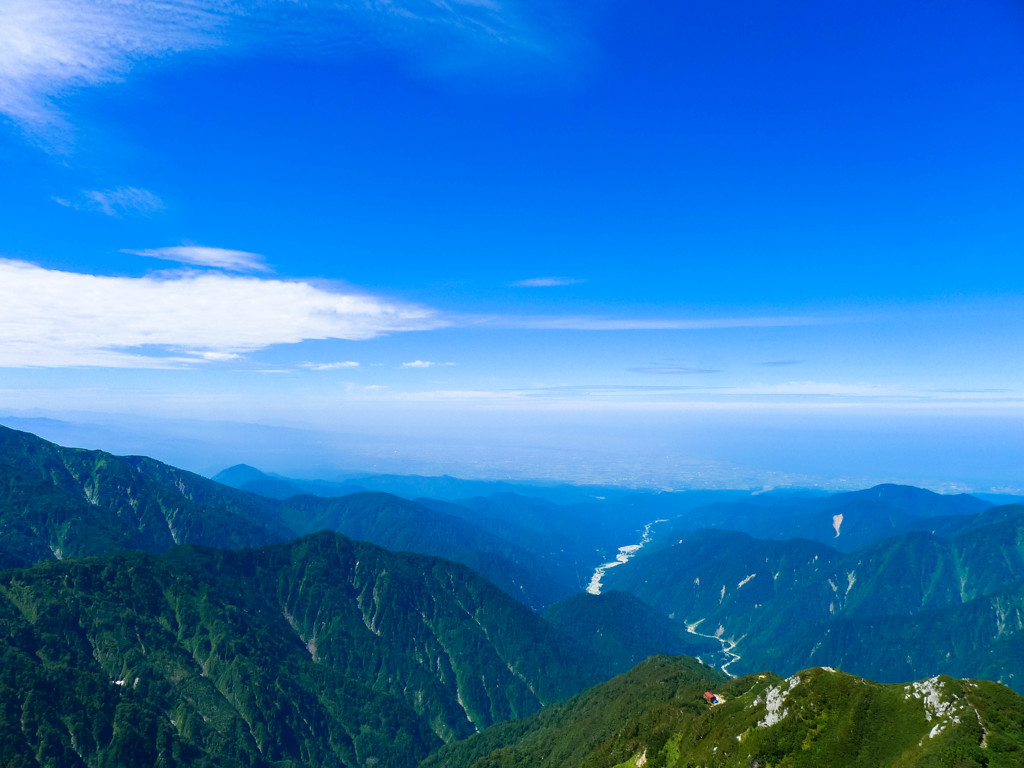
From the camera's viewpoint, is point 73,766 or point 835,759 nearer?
point 835,759

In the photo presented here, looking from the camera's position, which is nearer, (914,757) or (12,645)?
(914,757)

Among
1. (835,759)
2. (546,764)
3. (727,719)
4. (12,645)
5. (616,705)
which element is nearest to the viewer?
(835,759)

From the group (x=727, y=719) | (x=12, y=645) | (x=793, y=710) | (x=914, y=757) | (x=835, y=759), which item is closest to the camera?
(x=914, y=757)

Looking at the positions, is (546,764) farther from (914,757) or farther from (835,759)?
(914,757)

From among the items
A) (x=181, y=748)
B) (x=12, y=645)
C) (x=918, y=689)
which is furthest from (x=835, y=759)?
(x=12, y=645)

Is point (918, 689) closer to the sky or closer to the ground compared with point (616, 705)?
closer to the sky

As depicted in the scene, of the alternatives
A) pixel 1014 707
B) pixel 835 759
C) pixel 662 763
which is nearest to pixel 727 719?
pixel 662 763

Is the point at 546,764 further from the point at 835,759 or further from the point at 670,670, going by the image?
the point at 835,759

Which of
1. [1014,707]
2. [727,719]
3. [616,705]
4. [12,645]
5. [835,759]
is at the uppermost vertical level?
[1014,707]

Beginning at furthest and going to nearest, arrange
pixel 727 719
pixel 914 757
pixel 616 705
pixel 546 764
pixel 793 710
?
pixel 616 705 → pixel 546 764 → pixel 727 719 → pixel 793 710 → pixel 914 757
